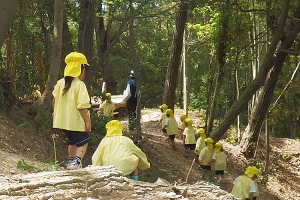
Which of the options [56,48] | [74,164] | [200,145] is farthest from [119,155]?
[200,145]

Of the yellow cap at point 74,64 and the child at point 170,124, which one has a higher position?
the yellow cap at point 74,64

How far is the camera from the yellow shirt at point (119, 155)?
5832 mm

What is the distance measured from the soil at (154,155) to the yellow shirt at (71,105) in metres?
0.38

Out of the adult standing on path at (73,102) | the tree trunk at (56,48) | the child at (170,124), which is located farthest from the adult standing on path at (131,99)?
the adult standing on path at (73,102)

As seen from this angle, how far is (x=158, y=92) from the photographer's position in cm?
2852

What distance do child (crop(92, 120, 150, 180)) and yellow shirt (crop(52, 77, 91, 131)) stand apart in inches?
16.3

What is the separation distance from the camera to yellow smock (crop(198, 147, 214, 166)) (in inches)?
508

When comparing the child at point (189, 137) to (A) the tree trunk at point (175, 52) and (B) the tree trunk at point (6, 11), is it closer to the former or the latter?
(A) the tree trunk at point (175, 52)

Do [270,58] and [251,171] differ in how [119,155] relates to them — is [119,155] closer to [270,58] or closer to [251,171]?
[251,171]

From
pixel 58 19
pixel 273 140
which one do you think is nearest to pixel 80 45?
pixel 58 19

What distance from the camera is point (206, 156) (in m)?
13.0

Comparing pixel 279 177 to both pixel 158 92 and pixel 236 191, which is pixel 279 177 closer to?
pixel 236 191

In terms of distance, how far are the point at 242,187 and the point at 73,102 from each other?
4473 millimetres

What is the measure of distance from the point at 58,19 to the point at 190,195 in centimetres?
550
